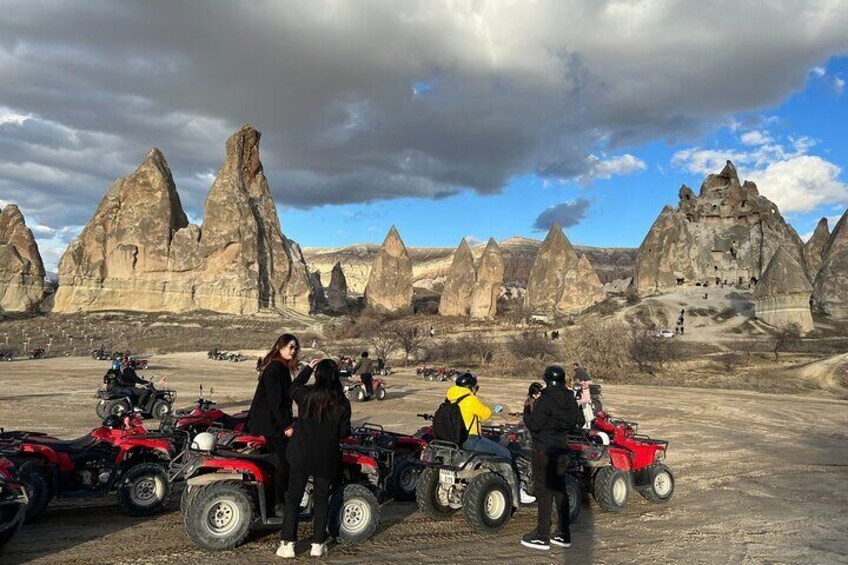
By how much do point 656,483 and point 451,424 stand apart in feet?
9.57

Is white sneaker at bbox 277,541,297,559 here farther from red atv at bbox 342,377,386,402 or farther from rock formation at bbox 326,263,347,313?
rock formation at bbox 326,263,347,313

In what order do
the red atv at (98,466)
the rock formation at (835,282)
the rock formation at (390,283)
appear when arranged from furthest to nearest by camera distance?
the rock formation at (390,283) < the rock formation at (835,282) < the red atv at (98,466)

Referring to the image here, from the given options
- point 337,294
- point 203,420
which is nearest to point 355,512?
point 203,420

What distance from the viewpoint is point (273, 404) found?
5352 mm

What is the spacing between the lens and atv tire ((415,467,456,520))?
6383 millimetres

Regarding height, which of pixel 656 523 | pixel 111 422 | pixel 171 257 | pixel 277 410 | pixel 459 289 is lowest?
pixel 656 523

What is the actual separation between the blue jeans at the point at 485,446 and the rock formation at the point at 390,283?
220 ft

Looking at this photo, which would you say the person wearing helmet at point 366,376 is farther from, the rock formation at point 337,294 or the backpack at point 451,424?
the rock formation at point 337,294

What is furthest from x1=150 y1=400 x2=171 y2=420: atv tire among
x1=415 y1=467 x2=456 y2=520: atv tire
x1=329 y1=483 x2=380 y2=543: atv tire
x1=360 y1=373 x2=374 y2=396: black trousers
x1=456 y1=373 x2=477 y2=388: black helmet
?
x1=456 y1=373 x2=477 y2=388: black helmet

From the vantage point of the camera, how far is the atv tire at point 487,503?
593 centimetres

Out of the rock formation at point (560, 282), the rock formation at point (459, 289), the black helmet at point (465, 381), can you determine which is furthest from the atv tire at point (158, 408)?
the rock formation at point (459, 289)

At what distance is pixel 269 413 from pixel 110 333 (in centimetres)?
5262

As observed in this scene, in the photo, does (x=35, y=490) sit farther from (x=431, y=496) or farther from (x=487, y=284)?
(x=487, y=284)

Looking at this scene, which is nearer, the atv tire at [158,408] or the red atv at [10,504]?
the red atv at [10,504]
